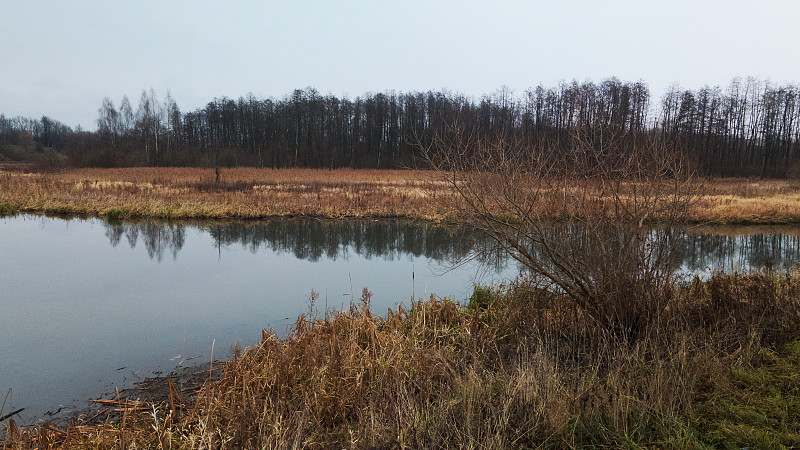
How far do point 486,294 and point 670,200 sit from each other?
9.61ft

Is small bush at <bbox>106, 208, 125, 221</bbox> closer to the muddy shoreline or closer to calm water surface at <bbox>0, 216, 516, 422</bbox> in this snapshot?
calm water surface at <bbox>0, 216, 516, 422</bbox>

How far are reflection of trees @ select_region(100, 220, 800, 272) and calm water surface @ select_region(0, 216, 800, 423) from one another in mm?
61

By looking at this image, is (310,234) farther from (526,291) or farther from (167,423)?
(167,423)

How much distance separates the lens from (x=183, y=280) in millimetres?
10234

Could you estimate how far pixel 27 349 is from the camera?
6.14 metres

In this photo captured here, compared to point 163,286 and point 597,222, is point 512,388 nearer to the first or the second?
point 597,222

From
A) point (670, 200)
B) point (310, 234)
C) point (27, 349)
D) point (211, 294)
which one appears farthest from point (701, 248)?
point (27, 349)

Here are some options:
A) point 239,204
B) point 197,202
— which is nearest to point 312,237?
point 239,204

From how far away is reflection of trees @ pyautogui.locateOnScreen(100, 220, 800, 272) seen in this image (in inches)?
500

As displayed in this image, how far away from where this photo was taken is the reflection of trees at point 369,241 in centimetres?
1271

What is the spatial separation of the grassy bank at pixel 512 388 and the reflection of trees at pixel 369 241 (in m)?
5.27

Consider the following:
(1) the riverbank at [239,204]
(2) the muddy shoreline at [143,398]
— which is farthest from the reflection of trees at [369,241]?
(2) the muddy shoreline at [143,398]

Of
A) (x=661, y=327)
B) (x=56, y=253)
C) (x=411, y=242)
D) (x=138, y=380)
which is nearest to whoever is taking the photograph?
(x=661, y=327)

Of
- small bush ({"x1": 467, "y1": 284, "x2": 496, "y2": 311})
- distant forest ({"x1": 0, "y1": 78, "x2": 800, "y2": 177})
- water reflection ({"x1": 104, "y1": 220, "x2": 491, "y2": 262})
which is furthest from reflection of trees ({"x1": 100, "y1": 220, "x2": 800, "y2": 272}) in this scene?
distant forest ({"x1": 0, "y1": 78, "x2": 800, "y2": 177})
